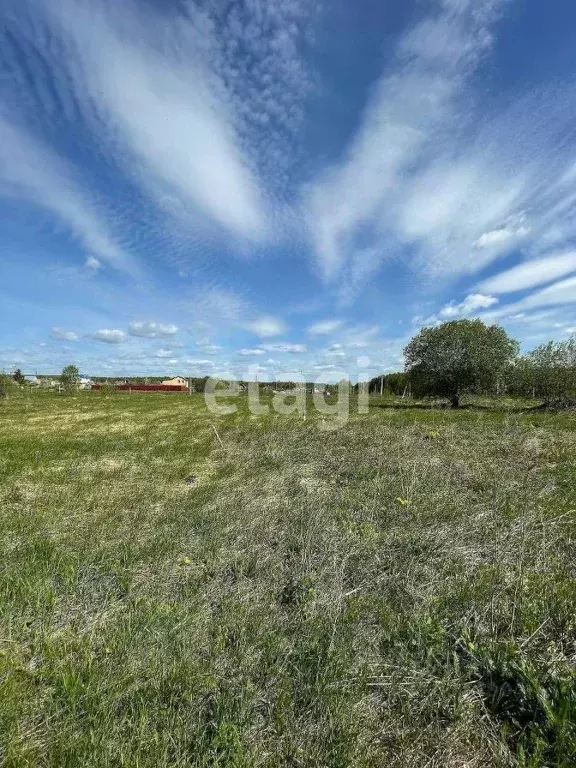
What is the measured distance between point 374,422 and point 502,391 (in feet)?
64.7

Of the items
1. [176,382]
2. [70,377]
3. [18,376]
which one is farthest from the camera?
[176,382]

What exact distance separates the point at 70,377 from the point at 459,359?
71.8 metres

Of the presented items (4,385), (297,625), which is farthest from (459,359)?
(4,385)

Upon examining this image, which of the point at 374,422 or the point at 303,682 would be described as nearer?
the point at 303,682

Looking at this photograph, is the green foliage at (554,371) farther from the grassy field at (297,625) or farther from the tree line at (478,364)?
the grassy field at (297,625)

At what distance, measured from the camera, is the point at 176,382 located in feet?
387

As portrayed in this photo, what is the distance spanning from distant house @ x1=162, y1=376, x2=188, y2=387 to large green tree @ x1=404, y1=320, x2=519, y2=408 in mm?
92699

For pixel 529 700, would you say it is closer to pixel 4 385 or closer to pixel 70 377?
pixel 4 385

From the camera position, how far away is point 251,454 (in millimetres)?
12609

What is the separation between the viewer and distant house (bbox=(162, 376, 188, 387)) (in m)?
114

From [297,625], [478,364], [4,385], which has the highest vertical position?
[478,364]

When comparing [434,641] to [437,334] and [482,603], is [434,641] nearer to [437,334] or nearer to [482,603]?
[482,603]

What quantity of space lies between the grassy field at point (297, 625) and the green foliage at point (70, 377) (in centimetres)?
7565

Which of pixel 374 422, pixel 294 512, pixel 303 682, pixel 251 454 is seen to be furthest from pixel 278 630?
pixel 374 422
